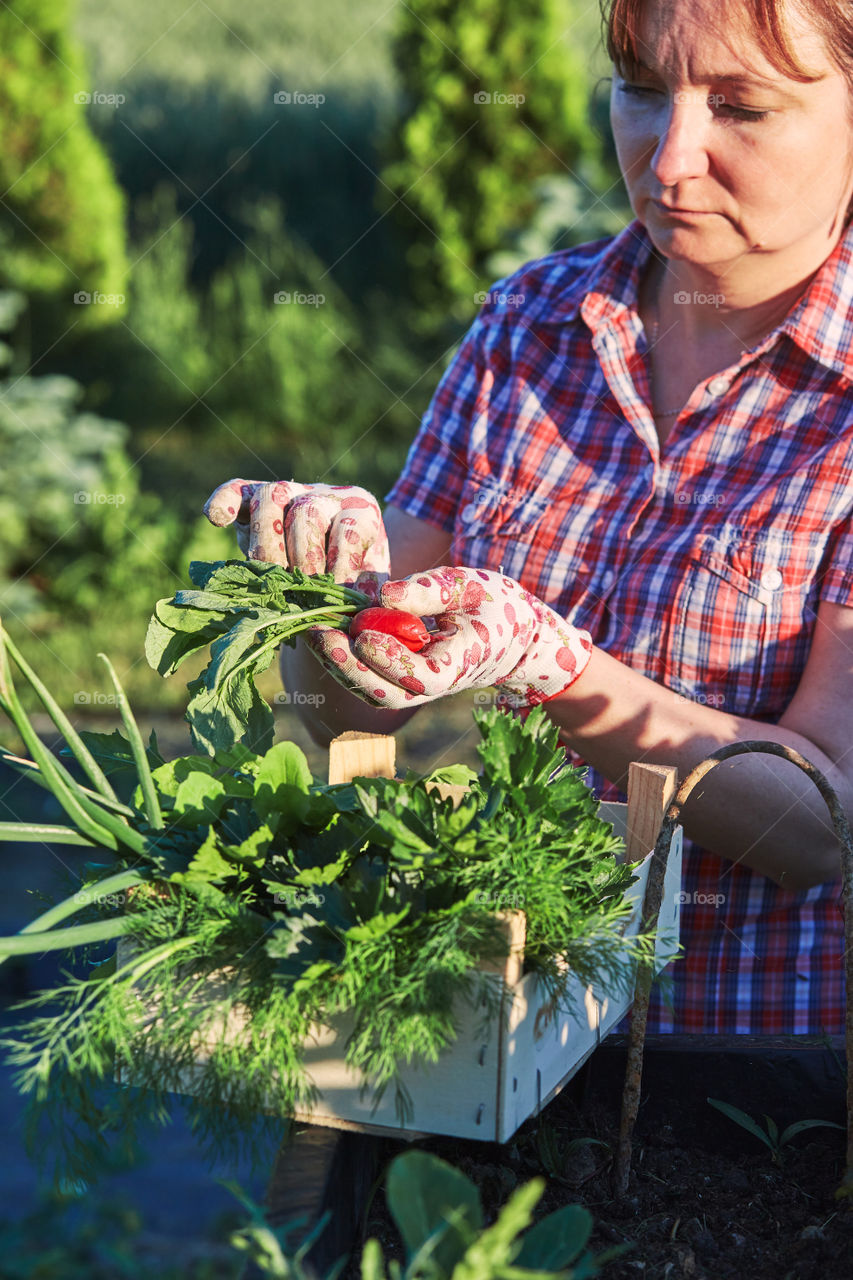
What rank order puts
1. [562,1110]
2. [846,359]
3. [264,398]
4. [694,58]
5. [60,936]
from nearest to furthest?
[60,936]
[562,1110]
[694,58]
[846,359]
[264,398]

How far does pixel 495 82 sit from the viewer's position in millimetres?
5820

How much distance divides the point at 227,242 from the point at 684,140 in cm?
697

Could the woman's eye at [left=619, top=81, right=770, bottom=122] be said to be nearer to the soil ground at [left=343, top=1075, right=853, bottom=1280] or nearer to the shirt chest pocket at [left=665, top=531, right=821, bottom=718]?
the shirt chest pocket at [left=665, top=531, right=821, bottom=718]

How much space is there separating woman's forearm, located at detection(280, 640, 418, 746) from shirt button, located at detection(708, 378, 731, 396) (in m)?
0.60

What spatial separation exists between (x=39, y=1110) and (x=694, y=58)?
1209 mm

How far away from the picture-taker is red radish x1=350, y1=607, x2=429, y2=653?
1.04m

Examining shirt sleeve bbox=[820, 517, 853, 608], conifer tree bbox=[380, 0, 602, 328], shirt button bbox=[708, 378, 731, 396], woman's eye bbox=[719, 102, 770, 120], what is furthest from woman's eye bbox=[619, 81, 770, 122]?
conifer tree bbox=[380, 0, 602, 328]

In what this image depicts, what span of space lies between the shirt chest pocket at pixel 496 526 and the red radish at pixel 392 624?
0.55 metres

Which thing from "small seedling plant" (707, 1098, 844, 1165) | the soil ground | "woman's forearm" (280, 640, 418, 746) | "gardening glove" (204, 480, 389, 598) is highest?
"gardening glove" (204, 480, 389, 598)

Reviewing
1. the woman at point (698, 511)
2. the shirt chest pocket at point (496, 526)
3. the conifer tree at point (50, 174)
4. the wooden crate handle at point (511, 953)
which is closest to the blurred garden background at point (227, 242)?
the conifer tree at point (50, 174)

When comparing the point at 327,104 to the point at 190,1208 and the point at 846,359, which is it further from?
the point at 190,1208

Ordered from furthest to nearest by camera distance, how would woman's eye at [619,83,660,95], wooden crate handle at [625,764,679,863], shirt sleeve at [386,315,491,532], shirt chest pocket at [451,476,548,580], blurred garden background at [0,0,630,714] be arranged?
blurred garden background at [0,0,630,714] → shirt sleeve at [386,315,491,532] → shirt chest pocket at [451,476,548,580] → woman's eye at [619,83,660,95] → wooden crate handle at [625,764,679,863]

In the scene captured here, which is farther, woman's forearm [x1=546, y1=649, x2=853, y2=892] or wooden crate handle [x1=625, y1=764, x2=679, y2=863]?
woman's forearm [x1=546, y1=649, x2=853, y2=892]

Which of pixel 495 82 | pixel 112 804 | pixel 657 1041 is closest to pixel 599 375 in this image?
pixel 657 1041
